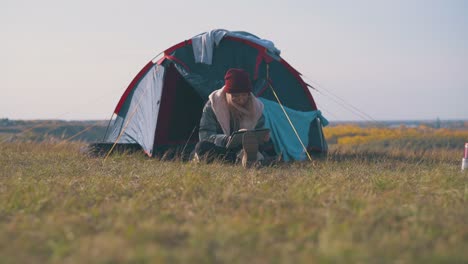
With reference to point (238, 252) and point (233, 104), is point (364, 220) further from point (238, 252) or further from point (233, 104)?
point (233, 104)

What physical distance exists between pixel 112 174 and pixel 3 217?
223cm

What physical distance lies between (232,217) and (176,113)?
600 centimetres

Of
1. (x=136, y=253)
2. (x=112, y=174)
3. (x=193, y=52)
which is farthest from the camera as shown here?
(x=193, y=52)

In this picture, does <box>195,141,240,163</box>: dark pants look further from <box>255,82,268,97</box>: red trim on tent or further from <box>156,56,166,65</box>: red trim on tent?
<box>156,56,166,65</box>: red trim on tent

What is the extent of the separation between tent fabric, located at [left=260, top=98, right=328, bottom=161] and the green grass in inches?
82.8

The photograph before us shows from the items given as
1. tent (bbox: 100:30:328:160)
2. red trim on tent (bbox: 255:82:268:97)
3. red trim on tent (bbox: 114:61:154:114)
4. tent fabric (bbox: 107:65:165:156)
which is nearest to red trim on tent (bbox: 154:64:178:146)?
tent (bbox: 100:30:328:160)

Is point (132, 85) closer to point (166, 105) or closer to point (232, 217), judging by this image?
point (166, 105)

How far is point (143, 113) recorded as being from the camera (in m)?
9.23

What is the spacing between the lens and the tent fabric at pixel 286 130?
8289 millimetres

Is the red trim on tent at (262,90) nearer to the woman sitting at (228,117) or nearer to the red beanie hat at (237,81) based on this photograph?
the woman sitting at (228,117)

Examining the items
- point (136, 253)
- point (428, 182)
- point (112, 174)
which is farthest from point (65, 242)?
point (428, 182)

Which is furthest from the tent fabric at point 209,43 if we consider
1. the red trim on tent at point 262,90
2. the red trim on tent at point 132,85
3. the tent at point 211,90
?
the red trim on tent at point 132,85

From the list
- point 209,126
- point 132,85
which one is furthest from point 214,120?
point 132,85

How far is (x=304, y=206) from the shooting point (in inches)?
166
